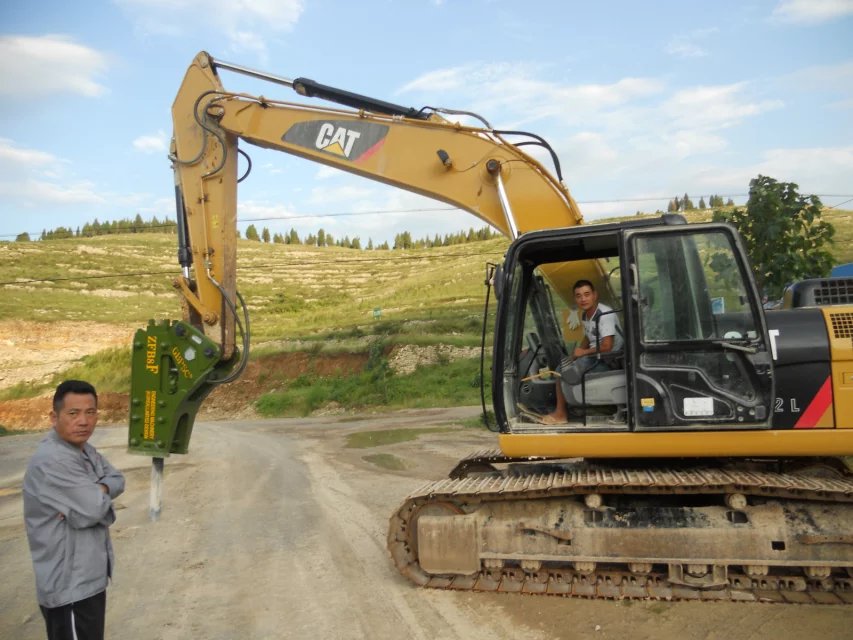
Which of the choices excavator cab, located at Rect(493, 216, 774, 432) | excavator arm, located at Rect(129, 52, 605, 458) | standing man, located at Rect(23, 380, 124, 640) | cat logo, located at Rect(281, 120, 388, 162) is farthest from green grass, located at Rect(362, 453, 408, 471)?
standing man, located at Rect(23, 380, 124, 640)

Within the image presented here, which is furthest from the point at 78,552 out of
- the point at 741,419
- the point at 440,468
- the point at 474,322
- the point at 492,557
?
the point at 474,322

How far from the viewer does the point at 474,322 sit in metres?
30.9

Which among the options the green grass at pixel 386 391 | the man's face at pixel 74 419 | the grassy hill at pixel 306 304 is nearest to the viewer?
the man's face at pixel 74 419

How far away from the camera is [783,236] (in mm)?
10062

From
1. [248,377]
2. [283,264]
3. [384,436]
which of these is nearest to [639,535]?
[384,436]

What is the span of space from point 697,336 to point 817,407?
98 cm

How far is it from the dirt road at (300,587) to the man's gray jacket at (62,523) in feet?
5.80

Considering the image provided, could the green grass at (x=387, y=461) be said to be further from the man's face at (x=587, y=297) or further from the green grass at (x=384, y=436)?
the man's face at (x=587, y=297)

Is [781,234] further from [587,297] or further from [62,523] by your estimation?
[62,523]

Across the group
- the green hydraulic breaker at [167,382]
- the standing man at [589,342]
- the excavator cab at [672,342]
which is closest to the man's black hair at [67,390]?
the green hydraulic breaker at [167,382]

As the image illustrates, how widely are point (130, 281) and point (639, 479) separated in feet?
198

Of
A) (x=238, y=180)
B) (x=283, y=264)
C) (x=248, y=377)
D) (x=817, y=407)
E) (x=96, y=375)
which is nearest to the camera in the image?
(x=817, y=407)

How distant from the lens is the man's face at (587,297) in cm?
586

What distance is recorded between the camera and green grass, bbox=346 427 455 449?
14.2 meters
